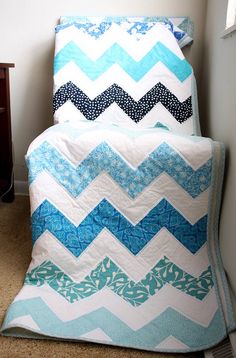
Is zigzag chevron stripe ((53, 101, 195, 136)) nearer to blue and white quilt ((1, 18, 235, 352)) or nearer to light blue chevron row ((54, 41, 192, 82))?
light blue chevron row ((54, 41, 192, 82))

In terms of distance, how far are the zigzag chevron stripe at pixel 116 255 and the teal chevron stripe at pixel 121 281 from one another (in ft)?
0.05

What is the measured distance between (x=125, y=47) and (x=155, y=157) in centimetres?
72

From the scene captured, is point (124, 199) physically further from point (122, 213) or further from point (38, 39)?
point (38, 39)

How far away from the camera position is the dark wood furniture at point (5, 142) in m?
1.58

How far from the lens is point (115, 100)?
56.3 inches

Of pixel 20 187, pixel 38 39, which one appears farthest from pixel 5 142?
pixel 38 39

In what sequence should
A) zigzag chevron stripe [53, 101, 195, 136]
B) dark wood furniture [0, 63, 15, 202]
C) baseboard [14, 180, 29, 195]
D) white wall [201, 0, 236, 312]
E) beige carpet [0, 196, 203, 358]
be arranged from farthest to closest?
baseboard [14, 180, 29, 195]
dark wood furniture [0, 63, 15, 202]
zigzag chevron stripe [53, 101, 195, 136]
white wall [201, 0, 236, 312]
beige carpet [0, 196, 203, 358]

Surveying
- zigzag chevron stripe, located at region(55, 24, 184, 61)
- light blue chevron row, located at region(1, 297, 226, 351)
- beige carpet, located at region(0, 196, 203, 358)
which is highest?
zigzag chevron stripe, located at region(55, 24, 184, 61)

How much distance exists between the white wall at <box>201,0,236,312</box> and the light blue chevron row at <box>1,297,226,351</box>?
0.16 meters

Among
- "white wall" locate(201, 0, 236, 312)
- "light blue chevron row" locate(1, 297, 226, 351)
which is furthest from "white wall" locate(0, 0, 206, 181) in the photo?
"light blue chevron row" locate(1, 297, 226, 351)

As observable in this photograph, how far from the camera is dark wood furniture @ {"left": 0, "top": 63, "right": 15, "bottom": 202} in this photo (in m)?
1.58

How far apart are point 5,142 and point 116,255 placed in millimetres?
956

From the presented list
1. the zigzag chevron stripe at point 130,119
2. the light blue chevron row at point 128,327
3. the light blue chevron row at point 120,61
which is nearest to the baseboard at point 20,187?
Result: the zigzag chevron stripe at point 130,119

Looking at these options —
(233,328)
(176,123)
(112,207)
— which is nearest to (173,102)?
(176,123)
